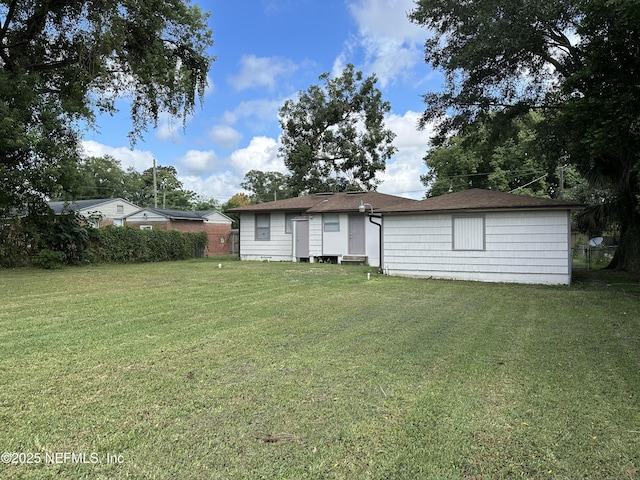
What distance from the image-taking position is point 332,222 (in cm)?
1661

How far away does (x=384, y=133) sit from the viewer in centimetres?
2709

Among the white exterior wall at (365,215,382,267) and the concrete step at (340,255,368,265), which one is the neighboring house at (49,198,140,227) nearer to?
the concrete step at (340,255,368,265)

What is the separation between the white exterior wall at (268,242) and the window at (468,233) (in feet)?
27.5

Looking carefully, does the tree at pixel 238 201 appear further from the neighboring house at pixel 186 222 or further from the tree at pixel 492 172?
the tree at pixel 492 172

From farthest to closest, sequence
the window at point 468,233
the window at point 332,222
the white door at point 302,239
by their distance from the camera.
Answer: the white door at point 302,239, the window at point 332,222, the window at point 468,233

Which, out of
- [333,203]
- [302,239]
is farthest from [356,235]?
[302,239]

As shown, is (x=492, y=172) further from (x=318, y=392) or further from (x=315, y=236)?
Result: (x=318, y=392)

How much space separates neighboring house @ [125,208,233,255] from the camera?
26.4m

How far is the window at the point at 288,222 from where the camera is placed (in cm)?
1800

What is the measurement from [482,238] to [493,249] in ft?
1.35

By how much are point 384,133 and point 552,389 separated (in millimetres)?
25507

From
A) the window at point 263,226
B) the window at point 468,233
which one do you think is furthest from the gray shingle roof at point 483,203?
the window at point 263,226

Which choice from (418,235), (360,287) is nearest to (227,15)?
(418,235)

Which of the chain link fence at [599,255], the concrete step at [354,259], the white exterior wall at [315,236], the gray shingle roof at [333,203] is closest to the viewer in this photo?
the concrete step at [354,259]
